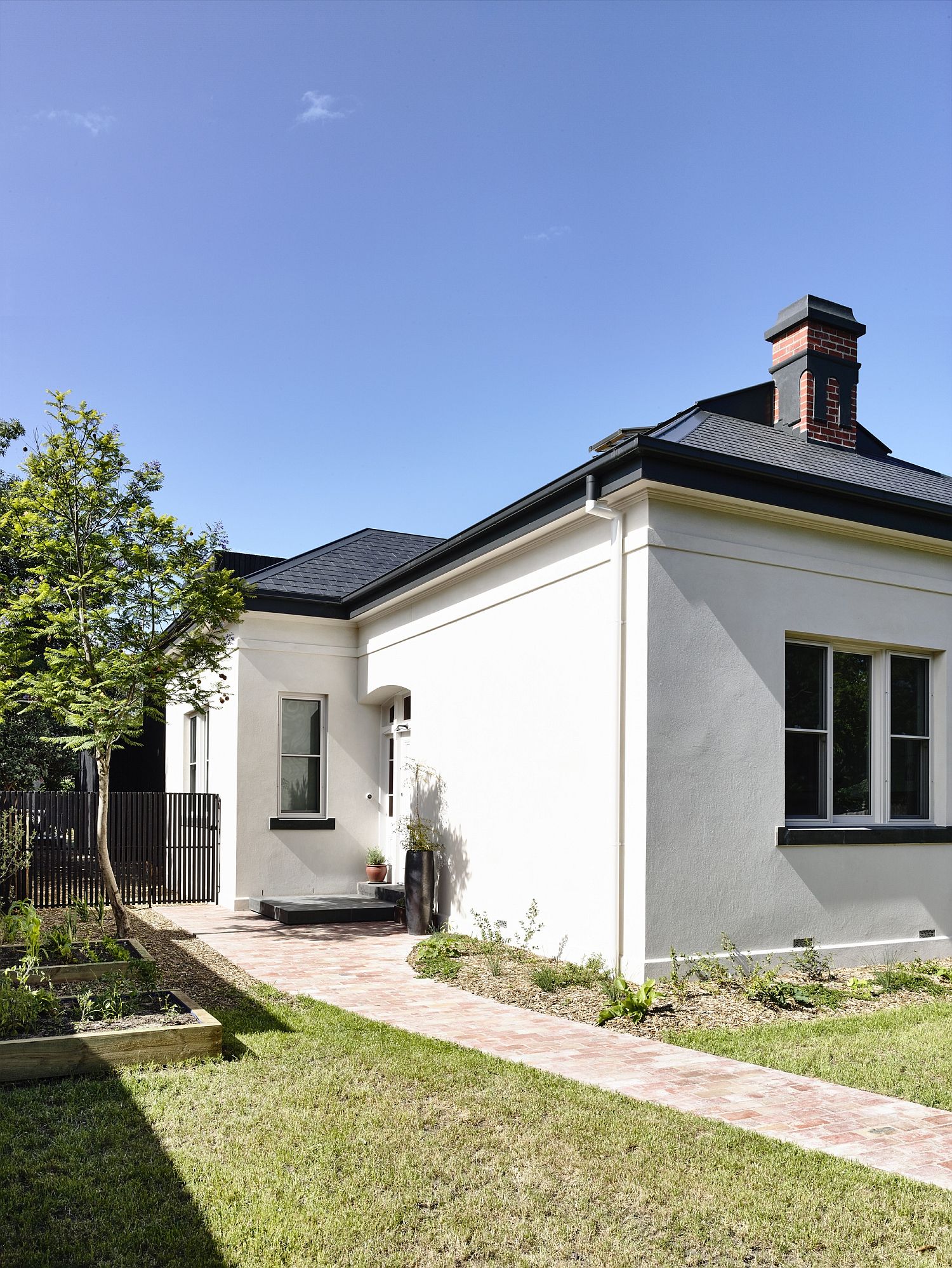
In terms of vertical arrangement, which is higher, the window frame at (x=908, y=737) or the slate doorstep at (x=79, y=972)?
the window frame at (x=908, y=737)

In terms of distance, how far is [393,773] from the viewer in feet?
46.4

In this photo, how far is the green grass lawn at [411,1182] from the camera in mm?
3580

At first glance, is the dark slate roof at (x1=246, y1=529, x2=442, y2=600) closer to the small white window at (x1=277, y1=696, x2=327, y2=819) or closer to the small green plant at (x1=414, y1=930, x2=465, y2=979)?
the small white window at (x1=277, y1=696, x2=327, y2=819)

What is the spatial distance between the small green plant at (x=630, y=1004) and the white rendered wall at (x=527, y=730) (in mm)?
889

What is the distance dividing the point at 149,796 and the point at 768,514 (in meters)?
9.57

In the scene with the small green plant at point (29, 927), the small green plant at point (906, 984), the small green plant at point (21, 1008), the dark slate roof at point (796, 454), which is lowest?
the small green plant at point (906, 984)

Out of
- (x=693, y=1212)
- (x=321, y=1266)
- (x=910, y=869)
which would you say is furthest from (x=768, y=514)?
(x=321, y=1266)

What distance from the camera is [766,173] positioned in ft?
37.8

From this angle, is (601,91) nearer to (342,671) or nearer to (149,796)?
(342,671)

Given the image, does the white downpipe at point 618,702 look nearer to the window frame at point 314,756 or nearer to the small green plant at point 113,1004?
the small green plant at point 113,1004

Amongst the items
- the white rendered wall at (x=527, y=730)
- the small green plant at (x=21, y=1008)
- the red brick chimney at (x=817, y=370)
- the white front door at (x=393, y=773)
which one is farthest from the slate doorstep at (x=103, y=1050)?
the red brick chimney at (x=817, y=370)

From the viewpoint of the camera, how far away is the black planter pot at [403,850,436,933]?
1143cm

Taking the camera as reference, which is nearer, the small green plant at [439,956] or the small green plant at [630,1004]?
the small green plant at [630,1004]

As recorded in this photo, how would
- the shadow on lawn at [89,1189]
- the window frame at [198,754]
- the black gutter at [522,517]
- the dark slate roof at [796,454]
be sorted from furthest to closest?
the window frame at [198,754], the dark slate roof at [796,454], the black gutter at [522,517], the shadow on lawn at [89,1189]
